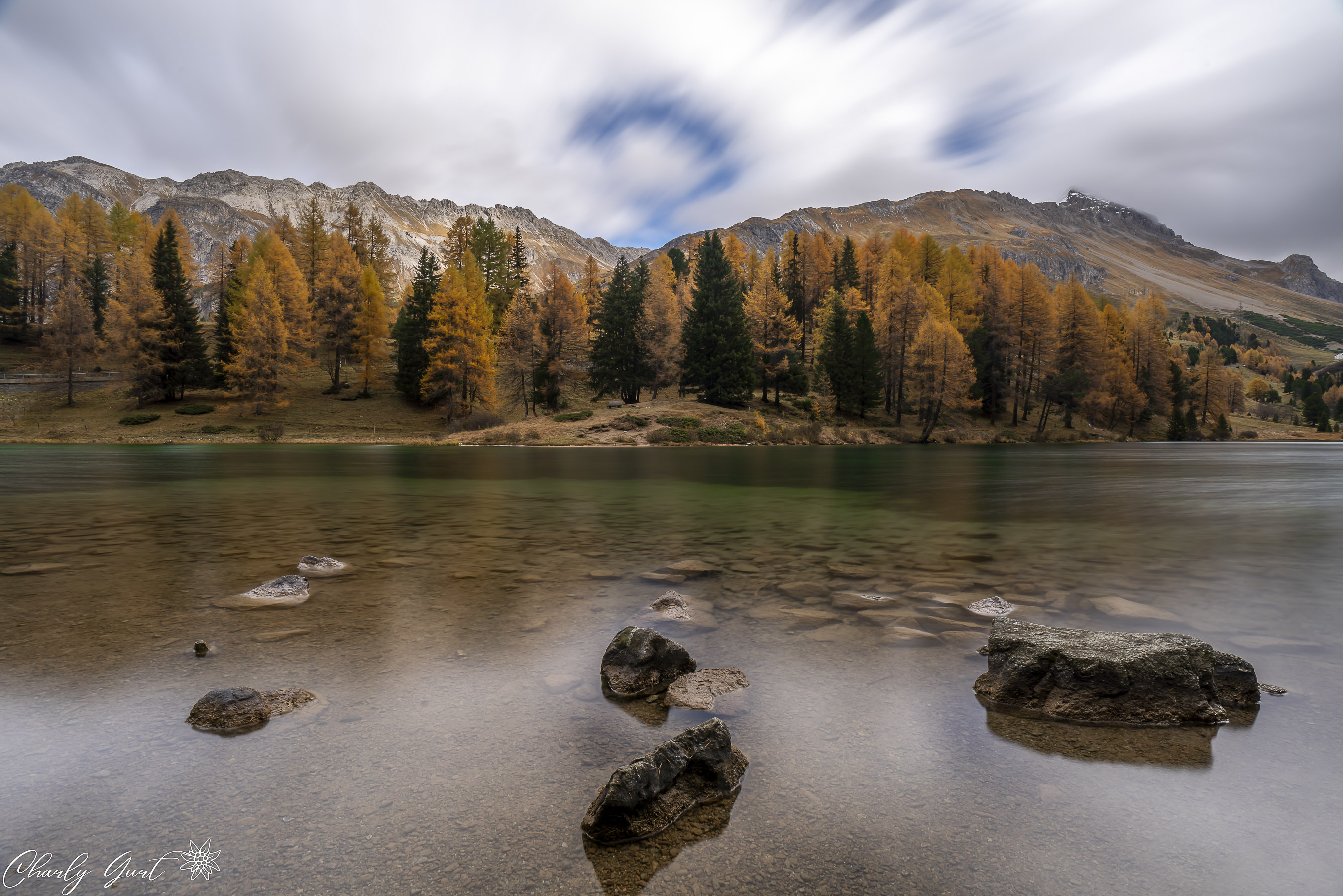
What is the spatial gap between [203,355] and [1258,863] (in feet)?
227

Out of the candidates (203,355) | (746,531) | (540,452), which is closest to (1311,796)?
(746,531)

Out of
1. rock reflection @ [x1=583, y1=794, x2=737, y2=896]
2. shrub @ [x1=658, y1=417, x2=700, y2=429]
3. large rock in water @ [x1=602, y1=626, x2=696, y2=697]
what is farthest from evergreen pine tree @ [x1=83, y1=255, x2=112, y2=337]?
rock reflection @ [x1=583, y1=794, x2=737, y2=896]

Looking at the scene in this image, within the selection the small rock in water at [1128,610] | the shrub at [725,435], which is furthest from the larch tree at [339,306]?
the small rock in water at [1128,610]

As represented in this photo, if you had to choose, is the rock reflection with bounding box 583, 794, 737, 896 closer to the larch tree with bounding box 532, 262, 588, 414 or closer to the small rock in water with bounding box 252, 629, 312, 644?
the small rock in water with bounding box 252, 629, 312, 644

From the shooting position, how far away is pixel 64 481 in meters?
20.0

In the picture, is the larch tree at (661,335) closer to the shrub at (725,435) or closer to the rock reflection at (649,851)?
the shrub at (725,435)

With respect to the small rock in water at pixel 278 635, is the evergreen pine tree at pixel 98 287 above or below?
above

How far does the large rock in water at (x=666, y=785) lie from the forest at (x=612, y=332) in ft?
162

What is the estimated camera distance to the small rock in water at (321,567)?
8555 millimetres

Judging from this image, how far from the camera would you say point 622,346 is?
56.8m

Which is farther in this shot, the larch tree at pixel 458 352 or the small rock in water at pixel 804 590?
the larch tree at pixel 458 352

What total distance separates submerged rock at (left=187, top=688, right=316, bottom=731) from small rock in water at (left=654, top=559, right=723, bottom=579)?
5.15 metres

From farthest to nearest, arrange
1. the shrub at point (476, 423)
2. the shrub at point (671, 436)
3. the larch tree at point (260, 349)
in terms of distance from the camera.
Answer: the shrub at point (476, 423) → the larch tree at point (260, 349) → the shrub at point (671, 436)

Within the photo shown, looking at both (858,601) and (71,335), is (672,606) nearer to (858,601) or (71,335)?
(858,601)
